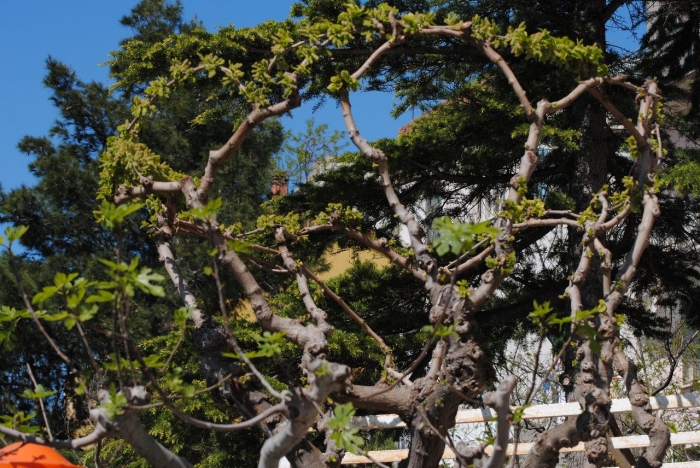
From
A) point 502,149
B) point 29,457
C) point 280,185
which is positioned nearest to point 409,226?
point 29,457

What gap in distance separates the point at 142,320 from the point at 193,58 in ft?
24.1

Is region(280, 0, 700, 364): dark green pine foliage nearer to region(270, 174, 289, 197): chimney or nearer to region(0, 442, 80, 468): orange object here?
region(0, 442, 80, 468): orange object

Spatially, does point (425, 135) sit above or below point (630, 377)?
above

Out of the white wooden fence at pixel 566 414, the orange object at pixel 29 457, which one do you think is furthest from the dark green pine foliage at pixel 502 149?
the orange object at pixel 29 457

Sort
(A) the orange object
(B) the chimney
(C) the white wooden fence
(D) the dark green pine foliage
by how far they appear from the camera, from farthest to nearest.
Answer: (B) the chimney < (D) the dark green pine foliage < (C) the white wooden fence < (A) the orange object

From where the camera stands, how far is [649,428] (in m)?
4.38

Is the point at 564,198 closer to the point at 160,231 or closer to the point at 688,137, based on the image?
the point at 688,137

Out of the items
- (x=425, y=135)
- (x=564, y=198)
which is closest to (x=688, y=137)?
(x=564, y=198)

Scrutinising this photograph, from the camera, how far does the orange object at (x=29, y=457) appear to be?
315cm

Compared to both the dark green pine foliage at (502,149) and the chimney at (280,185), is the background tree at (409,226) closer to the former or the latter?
the dark green pine foliage at (502,149)

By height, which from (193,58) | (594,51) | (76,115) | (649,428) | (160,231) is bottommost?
(649,428)

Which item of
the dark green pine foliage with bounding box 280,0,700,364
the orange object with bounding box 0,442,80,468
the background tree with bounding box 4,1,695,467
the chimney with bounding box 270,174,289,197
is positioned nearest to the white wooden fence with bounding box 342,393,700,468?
the background tree with bounding box 4,1,695,467

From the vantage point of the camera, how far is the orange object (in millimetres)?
3154

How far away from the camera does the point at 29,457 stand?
10.6 feet
